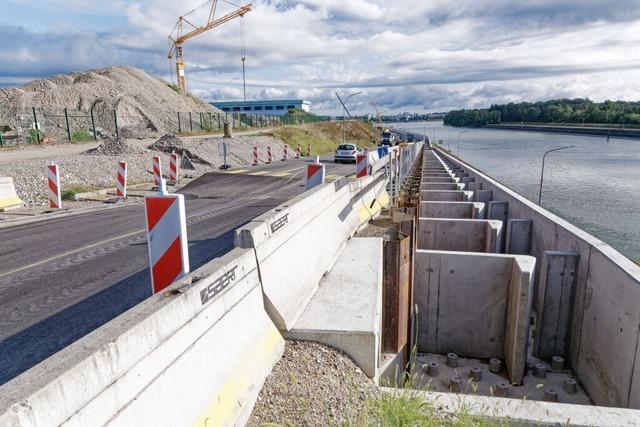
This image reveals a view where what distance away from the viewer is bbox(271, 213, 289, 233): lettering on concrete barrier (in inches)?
155

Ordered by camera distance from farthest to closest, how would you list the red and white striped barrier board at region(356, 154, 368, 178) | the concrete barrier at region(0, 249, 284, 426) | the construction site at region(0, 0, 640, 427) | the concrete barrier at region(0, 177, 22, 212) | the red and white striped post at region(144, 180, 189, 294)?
the concrete barrier at region(0, 177, 22, 212) < the red and white striped barrier board at region(356, 154, 368, 178) < the red and white striped post at region(144, 180, 189, 294) < the construction site at region(0, 0, 640, 427) < the concrete barrier at region(0, 249, 284, 426)

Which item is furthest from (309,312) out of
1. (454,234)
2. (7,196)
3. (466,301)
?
(7,196)

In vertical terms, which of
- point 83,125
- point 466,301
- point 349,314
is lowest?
point 466,301

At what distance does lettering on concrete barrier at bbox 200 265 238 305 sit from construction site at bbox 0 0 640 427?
0.02 meters

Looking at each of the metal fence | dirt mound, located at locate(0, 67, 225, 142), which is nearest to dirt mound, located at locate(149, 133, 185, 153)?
the metal fence

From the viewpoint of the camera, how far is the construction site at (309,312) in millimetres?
2170

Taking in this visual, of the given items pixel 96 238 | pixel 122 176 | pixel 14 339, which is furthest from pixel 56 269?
pixel 122 176

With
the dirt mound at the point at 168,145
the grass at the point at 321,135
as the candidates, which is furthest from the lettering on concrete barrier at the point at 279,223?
the grass at the point at 321,135

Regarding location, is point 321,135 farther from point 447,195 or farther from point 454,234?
point 454,234

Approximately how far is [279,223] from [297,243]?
509 millimetres

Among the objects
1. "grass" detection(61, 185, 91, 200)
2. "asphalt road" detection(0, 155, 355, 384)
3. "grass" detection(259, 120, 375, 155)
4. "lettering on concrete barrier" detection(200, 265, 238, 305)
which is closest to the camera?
"lettering on concrete barrier" detection(200, 265, 238, 305)

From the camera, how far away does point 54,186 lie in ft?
37.8

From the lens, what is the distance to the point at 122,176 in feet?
43.9

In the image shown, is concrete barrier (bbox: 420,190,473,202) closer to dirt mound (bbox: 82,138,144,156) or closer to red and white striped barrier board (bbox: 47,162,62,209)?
red and white striped barrier board (bbox: 47,162,62,209)
